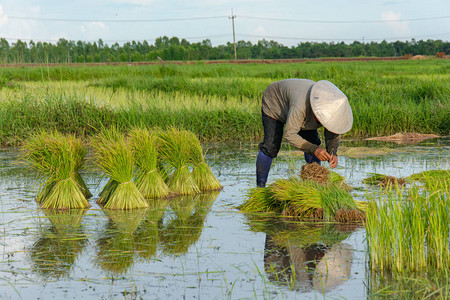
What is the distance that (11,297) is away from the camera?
10.9 feet

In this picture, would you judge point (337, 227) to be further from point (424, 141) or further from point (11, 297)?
point (424, 141)

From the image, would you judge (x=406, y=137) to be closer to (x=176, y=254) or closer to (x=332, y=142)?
(x=332, y=142)

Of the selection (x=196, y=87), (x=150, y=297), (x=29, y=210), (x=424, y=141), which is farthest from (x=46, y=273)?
(x=196, y=87)

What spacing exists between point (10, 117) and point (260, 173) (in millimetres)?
5801

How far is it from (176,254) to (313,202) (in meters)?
1.52

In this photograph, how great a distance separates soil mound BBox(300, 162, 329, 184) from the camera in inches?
209

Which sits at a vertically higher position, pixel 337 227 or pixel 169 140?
pixel 169 140

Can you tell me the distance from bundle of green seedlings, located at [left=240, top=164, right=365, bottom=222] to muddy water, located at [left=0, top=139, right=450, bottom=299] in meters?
0.21

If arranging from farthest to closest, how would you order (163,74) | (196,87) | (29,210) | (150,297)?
1. (163,74)
2. (196,87)
3. (29,210)
4. (150,297)

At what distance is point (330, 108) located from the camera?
4789mm

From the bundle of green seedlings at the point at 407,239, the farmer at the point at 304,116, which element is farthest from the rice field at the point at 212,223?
the farmer at the point at 304,116

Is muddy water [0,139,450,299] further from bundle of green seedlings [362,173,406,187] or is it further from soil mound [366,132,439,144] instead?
soil mound [366,132,439,144]

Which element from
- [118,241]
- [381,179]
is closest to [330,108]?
[381,179]

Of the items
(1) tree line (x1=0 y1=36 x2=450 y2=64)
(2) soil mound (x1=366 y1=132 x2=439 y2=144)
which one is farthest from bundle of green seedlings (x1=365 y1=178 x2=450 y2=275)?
(1) tree line (x1=0 y1=36 x2=450 y2=64)
